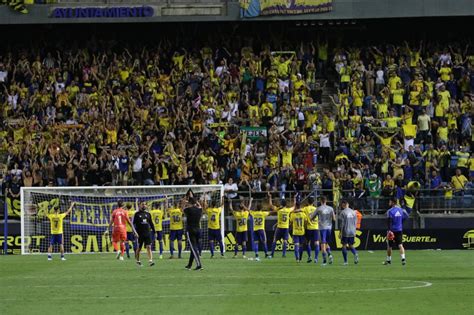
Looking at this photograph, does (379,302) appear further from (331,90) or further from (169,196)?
(331,90)

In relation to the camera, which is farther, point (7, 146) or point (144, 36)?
point (144, 36)

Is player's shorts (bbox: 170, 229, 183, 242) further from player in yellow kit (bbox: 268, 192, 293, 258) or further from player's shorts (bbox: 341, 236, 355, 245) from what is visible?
player's shorts (bbox: 341, 236, 355, 245)

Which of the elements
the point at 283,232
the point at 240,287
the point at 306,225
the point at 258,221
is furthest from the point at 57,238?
the point at 240,287

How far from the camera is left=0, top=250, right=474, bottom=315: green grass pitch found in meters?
21.7

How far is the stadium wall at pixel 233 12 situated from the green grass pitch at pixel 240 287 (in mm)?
16550

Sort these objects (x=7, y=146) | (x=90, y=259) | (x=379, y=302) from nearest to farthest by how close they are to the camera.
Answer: (x=379, y=302)
(x=90, y=259)
(x=7, y=146)

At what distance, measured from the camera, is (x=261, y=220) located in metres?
41.6

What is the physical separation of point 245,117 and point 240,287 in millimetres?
23256

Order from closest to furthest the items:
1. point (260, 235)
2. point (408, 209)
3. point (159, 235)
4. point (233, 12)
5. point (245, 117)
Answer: point (260, 235) < point (159, 235) < point (408, 209) < point (245, 117) < point (233, 12)

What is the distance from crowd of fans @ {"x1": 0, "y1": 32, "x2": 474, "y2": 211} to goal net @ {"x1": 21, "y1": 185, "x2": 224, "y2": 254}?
136cm

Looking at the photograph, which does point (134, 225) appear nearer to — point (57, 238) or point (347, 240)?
point (57, 238)

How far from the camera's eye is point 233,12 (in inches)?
2076

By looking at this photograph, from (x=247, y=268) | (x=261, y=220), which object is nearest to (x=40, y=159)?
(x=261, y=220)

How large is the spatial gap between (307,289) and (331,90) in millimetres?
27583
